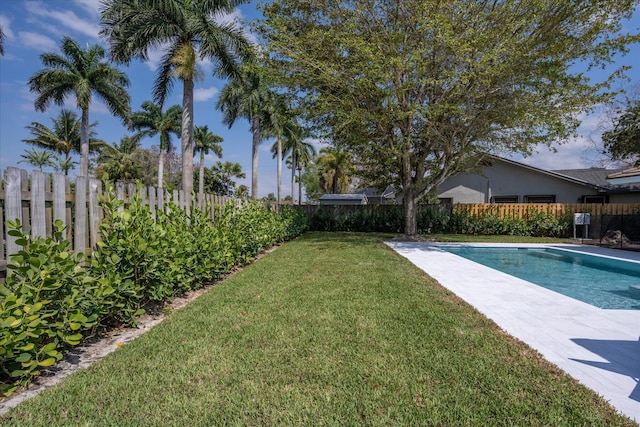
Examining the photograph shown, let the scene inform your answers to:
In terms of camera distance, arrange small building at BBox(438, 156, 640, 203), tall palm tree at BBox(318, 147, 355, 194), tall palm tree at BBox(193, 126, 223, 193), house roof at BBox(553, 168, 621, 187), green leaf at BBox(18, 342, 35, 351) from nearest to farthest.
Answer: green leaf at BBox(18, 342, 35, 351)
small building at BBox(438, 156, 640, 203)
house roof at BBox(553, 168, 621, 187)
tall palm tree at BBox(318, 147, 355, 194)
tall palm tree at BBox(193, 126, 223, 193)

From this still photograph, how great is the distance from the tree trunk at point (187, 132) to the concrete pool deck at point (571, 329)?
11.8 metres

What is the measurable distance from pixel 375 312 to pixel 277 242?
27.2 feet

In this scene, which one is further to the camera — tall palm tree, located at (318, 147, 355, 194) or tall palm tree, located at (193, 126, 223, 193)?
tall palm tree, located at (193, 126, 223, 193)

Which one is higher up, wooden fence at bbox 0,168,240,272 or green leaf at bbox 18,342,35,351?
wooden fence at bbox 0,168,240,272

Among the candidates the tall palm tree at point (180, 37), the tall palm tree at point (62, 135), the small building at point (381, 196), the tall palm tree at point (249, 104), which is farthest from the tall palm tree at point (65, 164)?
the small building at point (381, 196)

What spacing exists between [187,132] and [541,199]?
759 inches

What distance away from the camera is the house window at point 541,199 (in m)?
19.4

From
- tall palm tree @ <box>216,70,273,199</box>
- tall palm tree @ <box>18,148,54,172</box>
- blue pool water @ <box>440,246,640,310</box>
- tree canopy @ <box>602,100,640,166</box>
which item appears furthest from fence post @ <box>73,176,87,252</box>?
tall palm tree @ <box>18,148,54,172</box>

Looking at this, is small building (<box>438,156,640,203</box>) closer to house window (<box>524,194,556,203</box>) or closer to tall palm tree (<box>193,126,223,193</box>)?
house window (<box>524,194,556,203</box>)

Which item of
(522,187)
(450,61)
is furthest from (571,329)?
(522,187)

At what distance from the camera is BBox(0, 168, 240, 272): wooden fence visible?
3.03m

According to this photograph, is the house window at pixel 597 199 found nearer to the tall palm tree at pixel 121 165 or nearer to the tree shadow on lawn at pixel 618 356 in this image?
the tree shadow on lawn at pixel 618 356

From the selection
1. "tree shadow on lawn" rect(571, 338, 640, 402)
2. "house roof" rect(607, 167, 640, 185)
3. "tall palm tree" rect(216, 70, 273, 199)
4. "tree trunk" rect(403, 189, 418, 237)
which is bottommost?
"tree shadow on lawn" rect(571, 338, 640, 402)

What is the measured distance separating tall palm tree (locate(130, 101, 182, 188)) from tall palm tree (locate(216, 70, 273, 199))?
32.5 feet
